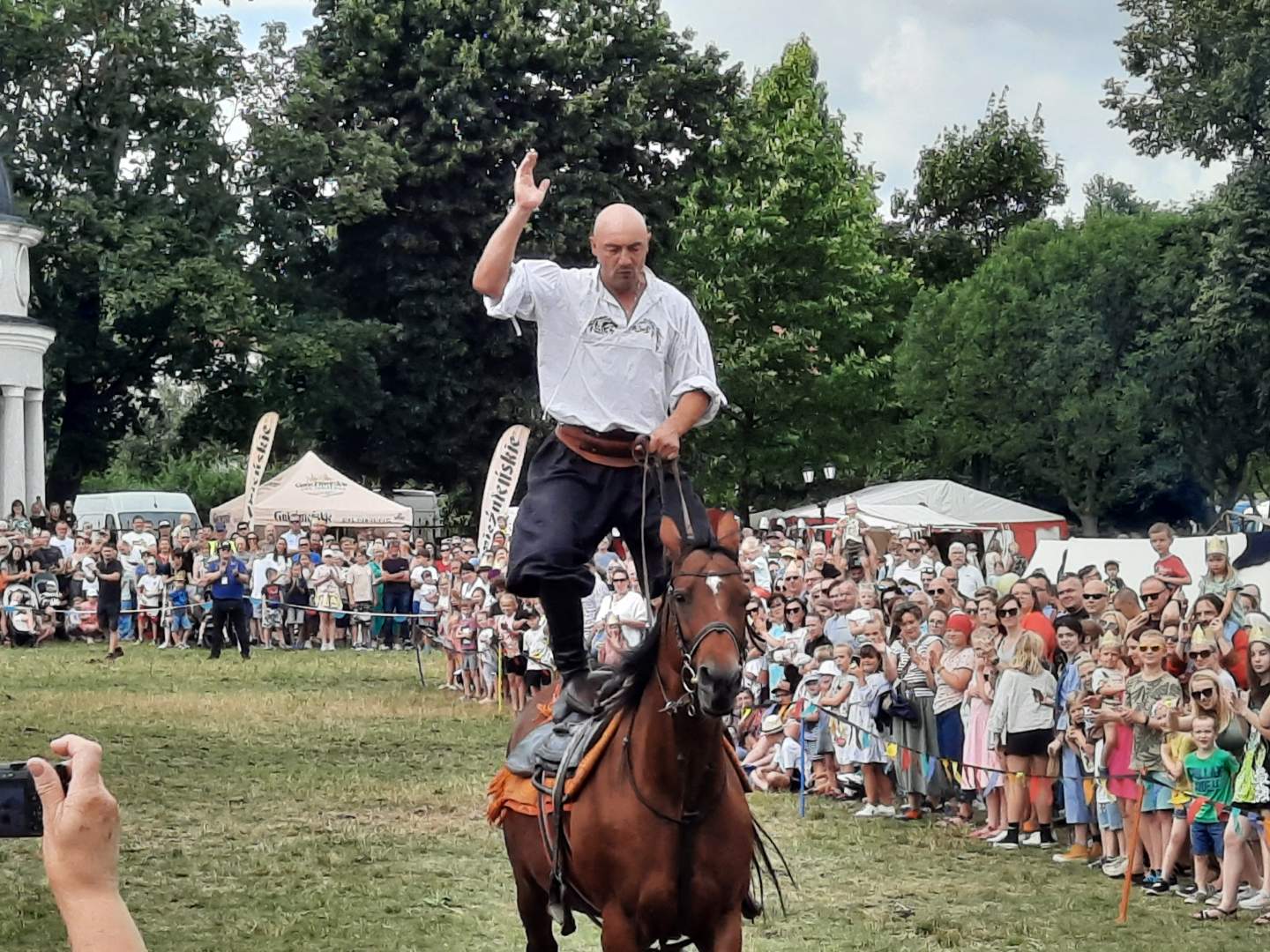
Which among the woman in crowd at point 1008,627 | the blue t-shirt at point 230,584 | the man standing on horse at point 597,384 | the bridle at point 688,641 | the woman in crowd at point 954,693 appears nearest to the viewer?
the bridle at point 688,641

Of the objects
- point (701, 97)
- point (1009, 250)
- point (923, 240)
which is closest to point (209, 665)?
point (701, 97)

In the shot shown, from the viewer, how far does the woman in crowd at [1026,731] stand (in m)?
12.3

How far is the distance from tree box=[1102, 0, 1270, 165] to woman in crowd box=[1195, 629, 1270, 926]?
27135 mm

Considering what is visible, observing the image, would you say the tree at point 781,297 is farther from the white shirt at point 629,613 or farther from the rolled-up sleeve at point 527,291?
the rolled-up sleeve at point 527,291

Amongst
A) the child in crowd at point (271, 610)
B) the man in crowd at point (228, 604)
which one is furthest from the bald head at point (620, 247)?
the child in crowd at point (271, 610)

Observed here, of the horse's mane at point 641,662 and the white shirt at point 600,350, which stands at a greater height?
the white shirt at point 600,350

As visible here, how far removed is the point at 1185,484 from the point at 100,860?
52845 mm

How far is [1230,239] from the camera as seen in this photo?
115ft

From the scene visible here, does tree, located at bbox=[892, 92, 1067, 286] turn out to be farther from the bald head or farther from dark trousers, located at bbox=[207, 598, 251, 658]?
the bald head

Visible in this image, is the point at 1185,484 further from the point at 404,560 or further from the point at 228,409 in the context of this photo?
the point at 404,560

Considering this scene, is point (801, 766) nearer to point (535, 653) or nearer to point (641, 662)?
point (535, 653)

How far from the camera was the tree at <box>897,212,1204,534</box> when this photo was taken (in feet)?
152

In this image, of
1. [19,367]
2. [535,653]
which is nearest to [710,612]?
[535,653]

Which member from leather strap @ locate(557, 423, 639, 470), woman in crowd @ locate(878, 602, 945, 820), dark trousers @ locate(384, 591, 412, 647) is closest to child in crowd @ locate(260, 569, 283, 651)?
dark trousers @ locate(384, 591, 412, 647)
